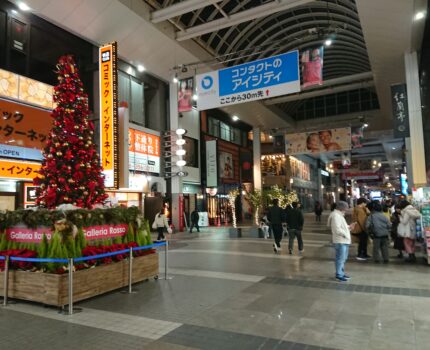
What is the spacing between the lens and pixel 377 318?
5004 millimetres

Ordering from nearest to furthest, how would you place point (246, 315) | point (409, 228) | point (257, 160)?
1. point (246, 315)
2. point (409, 228)
3. point (257, 160)

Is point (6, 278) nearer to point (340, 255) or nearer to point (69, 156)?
point (69, 156)

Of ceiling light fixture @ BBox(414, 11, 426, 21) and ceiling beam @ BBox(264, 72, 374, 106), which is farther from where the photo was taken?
ceiling beam @ BBox(264, 72, 374, 106)

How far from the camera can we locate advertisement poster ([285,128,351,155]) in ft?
72.6

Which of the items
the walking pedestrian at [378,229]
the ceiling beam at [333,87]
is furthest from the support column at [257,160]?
the walking pedestrian at [378,229]

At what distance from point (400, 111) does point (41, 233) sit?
15121mm

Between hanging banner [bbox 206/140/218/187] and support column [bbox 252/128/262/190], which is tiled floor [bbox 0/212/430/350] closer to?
hanging banner [bbox 206/140/218/187]

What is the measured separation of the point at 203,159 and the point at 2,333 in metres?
21.4

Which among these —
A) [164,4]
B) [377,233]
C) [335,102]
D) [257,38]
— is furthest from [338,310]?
[335,102]

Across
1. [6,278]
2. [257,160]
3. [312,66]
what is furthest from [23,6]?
[257,160]

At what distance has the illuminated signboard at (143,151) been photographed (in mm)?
19062

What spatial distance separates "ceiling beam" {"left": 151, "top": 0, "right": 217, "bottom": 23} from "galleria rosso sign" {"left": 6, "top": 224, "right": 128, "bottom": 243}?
418 inches

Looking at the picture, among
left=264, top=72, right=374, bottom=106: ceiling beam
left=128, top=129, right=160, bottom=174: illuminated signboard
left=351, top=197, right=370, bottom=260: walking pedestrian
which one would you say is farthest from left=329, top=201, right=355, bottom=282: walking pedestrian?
left=264, top=72, right=374, bottom=106: ceiling beam

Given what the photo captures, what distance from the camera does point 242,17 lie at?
1566 cm
